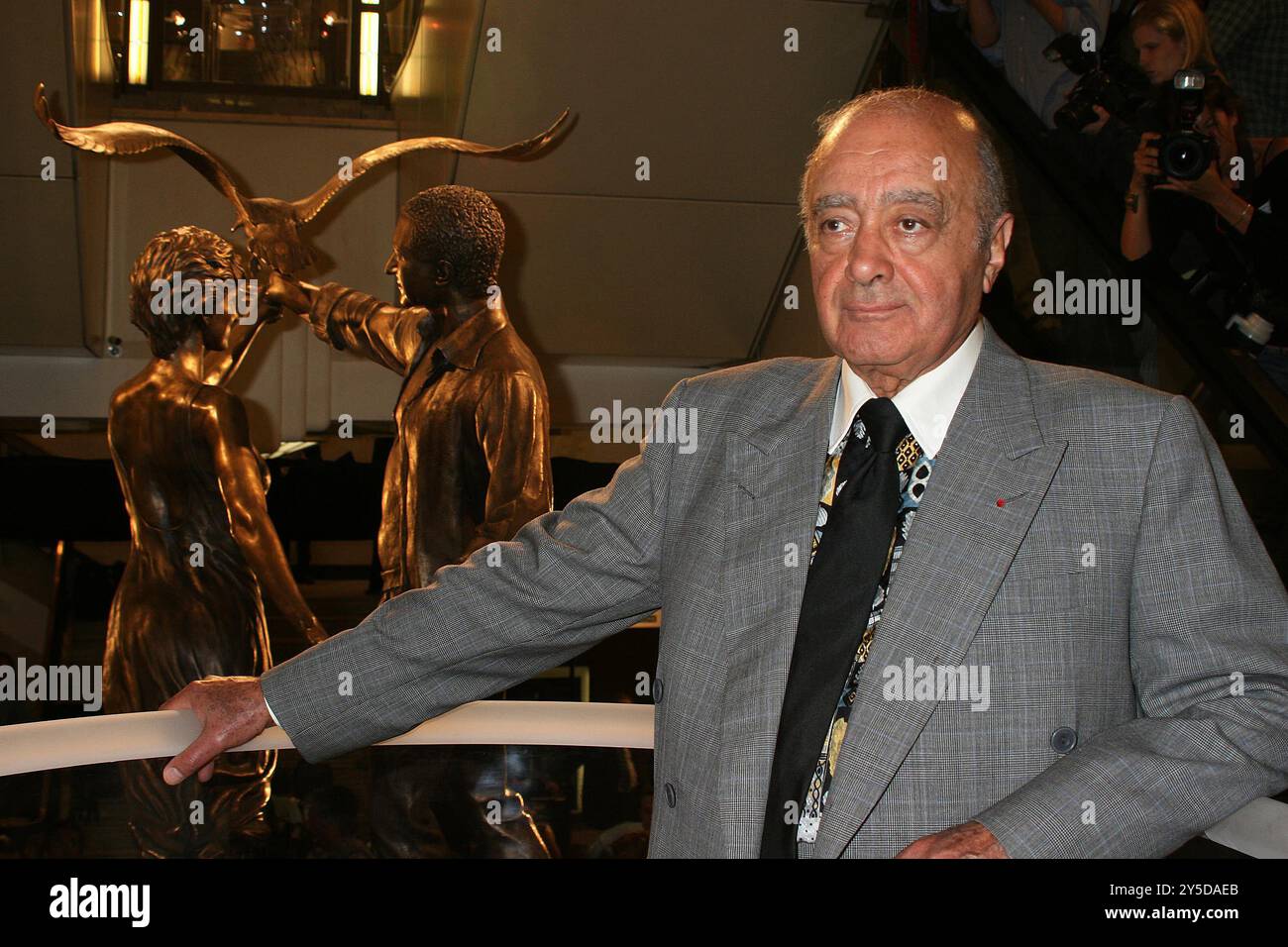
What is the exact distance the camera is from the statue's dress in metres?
4.50

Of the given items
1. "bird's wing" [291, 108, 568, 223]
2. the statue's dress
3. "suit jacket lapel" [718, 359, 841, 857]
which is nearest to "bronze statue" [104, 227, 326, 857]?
the statue's dress

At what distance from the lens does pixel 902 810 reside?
5.02 feet

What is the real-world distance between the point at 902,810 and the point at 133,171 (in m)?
6.71

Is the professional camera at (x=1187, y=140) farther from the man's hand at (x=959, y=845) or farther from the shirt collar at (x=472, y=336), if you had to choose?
the man's hand at (x=959, y=845)

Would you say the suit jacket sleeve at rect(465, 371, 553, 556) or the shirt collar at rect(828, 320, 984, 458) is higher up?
the shirt collar at rect(828, 320, 984, 458)

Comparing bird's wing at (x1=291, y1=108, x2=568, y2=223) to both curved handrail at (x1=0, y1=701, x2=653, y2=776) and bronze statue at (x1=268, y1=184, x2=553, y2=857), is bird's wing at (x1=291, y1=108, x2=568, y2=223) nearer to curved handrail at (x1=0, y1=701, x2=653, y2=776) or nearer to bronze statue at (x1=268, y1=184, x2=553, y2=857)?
bronze statue at (x1=268, y1=184, x2=553, y2=857)

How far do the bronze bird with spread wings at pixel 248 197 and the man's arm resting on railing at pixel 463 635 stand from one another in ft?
12.1

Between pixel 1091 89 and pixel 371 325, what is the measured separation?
236 cm

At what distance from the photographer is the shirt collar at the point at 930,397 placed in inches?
65.9

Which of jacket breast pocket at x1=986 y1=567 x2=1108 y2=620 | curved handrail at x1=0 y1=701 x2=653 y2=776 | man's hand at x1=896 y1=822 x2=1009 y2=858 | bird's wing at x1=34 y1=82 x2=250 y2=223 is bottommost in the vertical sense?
curved handrail at x1=0 y1=701 x2=653 y2=776

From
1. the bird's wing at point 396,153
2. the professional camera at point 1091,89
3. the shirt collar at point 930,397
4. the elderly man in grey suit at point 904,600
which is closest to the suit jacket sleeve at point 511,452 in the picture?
the bird's wing at point 396,153

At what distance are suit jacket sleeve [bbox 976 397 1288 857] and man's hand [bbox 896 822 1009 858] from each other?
0.04 ft
